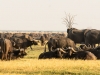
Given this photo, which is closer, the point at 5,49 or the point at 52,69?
the point at 52,69

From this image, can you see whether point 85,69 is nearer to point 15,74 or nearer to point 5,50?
point 15,74

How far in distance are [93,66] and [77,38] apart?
2442cm

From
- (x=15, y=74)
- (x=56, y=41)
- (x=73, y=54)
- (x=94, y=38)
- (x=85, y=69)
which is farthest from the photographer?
(x=94, y=38)

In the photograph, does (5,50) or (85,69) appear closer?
(85,69)

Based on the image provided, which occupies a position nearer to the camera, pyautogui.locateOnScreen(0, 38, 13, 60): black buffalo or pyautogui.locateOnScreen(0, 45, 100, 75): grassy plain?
pyautogui.locateOnScreen(0, 45, 100, 75): grassy plain

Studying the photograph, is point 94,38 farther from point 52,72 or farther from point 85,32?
point 52,72

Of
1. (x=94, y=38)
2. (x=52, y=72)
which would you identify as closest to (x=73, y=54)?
(x=52, y=72)

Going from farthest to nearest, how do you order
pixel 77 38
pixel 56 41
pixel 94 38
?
pixel 77 38
pixel 94 38
pixel 56 41

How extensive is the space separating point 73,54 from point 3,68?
331 inches

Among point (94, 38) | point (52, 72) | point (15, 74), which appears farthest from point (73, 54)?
point (94, 38)

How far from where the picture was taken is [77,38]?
137 ft

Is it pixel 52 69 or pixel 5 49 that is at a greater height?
pixel 5 49

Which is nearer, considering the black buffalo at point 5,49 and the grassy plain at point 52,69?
the grassy plain at point 52,69

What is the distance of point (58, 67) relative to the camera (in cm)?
1712
